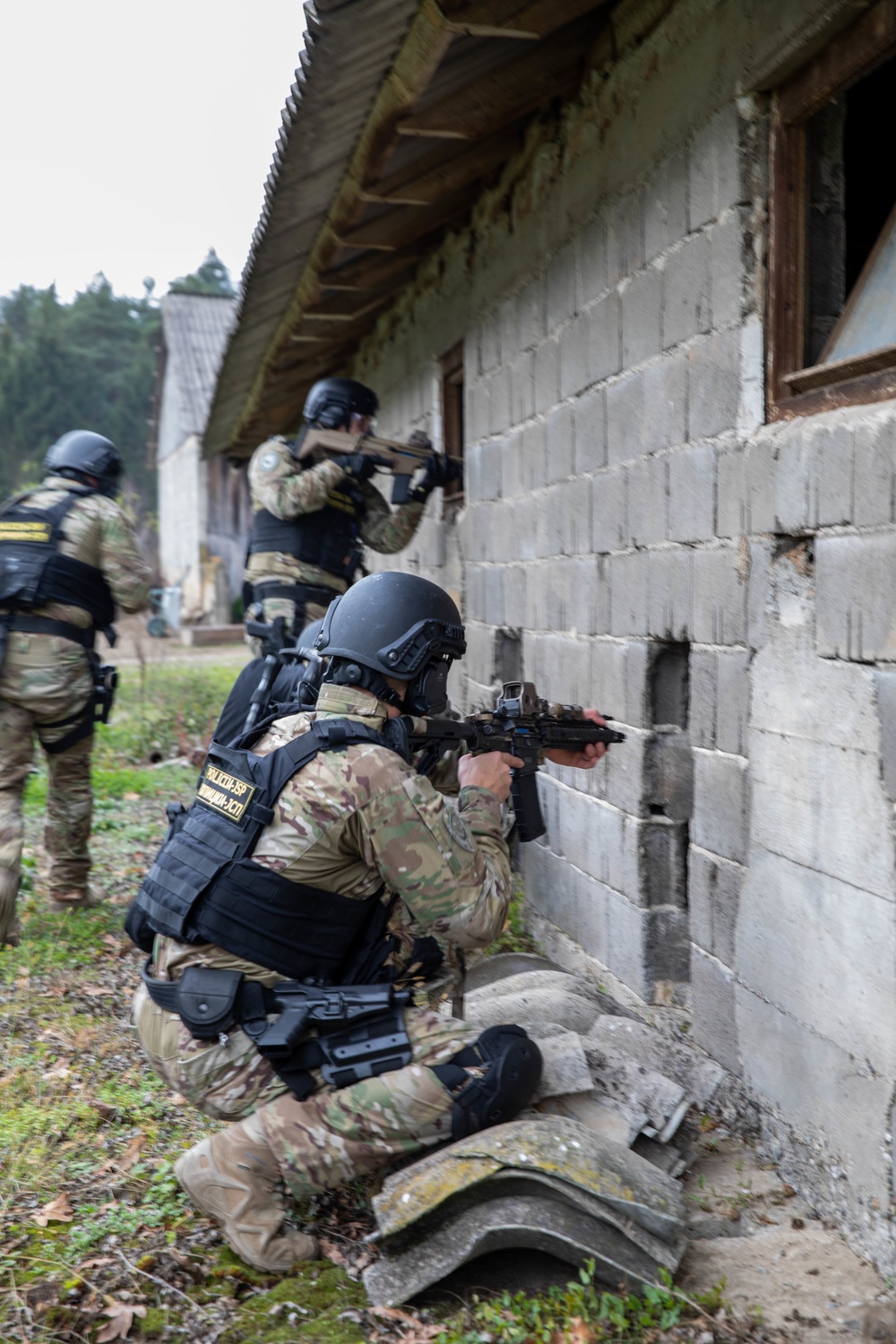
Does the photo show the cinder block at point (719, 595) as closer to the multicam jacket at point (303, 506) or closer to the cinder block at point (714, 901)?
the cinder block at point (714, 901)

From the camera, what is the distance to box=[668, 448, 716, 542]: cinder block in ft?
9.97

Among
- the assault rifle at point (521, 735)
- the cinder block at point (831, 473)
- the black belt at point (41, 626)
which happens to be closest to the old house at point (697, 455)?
the cinder block at point (831, 473)

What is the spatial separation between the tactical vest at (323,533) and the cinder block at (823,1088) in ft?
12.0

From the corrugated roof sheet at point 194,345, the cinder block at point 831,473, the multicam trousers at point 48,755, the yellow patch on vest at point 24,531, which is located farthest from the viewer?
the corrugated roof sheet at point 194,345

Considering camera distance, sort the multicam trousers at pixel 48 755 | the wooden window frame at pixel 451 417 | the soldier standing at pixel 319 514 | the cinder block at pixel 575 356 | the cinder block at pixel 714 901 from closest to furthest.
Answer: the cinder block at pixel 714 901
the cinder block at pixel 575 356
the multicam trousers at pixel 48 755
the soldier standing at pixel 319 514
the wooden window frame at pixel 451 417

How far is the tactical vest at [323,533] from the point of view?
5.92m

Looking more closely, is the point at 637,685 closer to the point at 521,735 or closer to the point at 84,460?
the point at 521,735

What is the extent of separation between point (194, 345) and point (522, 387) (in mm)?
22458

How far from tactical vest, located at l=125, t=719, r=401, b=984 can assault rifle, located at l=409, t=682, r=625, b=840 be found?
9.9 inches

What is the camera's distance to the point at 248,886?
8.54 feet

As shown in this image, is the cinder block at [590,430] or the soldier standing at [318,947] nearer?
the soldier standing at [318,947]

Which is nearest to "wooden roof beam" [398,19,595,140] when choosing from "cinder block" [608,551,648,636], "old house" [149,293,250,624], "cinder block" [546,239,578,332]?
"cinder block" [546,239,578,332]

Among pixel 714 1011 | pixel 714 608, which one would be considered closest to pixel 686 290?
pixel 714 608

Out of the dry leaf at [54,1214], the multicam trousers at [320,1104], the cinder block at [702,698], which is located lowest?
the dry leaf at [54,1214]
